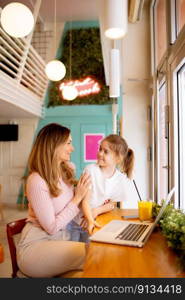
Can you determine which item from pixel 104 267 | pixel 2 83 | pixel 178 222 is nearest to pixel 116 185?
pixel 178 222

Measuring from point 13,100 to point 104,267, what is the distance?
4.43 meters

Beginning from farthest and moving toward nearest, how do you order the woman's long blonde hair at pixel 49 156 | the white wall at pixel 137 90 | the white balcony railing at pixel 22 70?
1. the white balcony railing at pixel 22 70
2. the white wall at pixel 137 90
3. the woman's long blonde hair at pixel 49 156

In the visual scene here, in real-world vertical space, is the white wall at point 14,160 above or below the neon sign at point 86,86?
below

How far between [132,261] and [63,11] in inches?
271

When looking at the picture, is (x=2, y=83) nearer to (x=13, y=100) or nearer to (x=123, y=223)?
(x=13, y=100)

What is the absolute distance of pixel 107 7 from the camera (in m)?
0.95

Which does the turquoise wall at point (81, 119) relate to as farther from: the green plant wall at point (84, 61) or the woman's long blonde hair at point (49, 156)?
the woman's long blonde hair at point (49, 156)

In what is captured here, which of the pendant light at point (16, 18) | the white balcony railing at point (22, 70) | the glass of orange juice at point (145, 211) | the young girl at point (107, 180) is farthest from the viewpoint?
the white balcony railing at point (22, 70)

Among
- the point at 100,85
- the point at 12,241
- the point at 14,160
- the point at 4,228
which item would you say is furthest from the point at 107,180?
the point at 14,160

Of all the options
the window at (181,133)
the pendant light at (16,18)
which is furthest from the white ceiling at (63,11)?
the window at (181,133)

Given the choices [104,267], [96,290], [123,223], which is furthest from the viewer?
[123,223]

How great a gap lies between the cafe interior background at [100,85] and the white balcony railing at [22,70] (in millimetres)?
17

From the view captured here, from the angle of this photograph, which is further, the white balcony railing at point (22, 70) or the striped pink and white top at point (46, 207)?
the white balcony railing at point (22, 70)

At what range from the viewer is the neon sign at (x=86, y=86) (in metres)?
6.91
